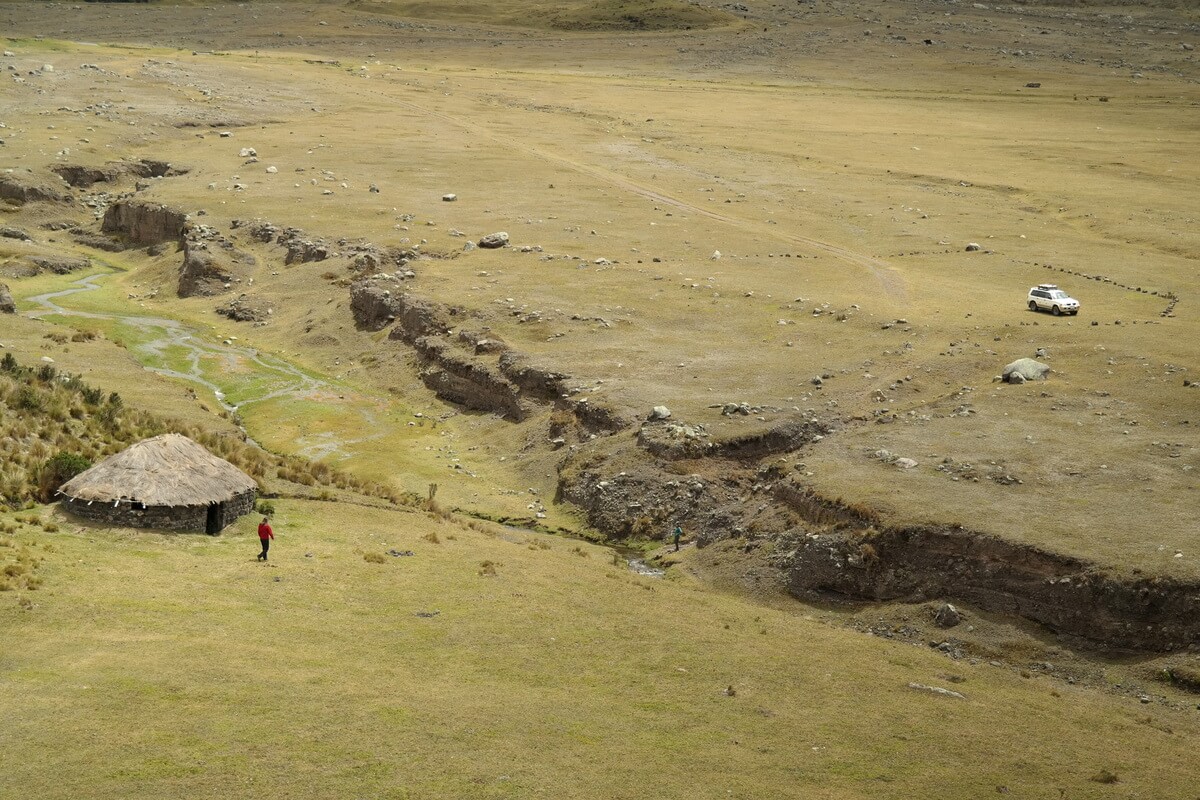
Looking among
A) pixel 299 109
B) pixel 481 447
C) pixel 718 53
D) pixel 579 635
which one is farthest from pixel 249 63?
pixel 579 635

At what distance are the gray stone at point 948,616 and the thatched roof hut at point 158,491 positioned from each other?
1985cm

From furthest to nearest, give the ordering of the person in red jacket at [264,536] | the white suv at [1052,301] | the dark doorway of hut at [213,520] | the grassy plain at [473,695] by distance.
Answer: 1. the white suv at [1052,301]
2. the dark doorway of hut at [213,520]
3. the person in red jacket at [264,536]
4. the grassy plain at [473,695]

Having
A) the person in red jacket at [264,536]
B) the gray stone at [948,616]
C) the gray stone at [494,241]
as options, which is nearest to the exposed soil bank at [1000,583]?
the gray stone at [948,616]

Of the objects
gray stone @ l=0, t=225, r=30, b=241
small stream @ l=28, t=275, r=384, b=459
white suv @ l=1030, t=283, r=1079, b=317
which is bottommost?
small stream @ l=28, t=275, r=384, b=459

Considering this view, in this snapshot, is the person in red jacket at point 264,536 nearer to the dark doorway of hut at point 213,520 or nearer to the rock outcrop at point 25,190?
the dark doorway of hut at point 213,520

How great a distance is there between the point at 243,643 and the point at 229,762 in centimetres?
606

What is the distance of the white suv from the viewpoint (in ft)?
210

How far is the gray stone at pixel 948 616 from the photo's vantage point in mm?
36750

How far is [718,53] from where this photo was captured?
175125 millimetres

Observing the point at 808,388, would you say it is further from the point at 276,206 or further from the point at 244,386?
the point at 276,206

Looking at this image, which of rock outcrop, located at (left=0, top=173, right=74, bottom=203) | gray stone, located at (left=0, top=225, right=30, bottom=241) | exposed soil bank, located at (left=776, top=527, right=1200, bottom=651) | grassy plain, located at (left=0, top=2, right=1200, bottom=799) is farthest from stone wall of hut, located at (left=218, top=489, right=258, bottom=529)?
rock outcrop, located at (left=0, top=173, right=74, bottom=203)

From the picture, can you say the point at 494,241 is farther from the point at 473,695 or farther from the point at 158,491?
the point at 473,695

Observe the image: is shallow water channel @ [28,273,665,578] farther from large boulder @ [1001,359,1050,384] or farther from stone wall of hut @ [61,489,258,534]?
large boulder @ [1001,359,1050,384]

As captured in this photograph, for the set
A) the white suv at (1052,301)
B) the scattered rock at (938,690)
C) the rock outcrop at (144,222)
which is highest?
the white suv at (1052,301)
